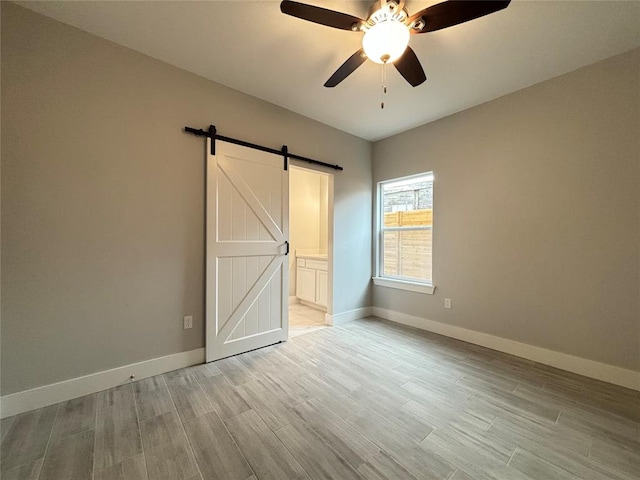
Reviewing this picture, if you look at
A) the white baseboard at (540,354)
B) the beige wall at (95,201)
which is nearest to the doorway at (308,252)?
the white baseboard at (540,354)

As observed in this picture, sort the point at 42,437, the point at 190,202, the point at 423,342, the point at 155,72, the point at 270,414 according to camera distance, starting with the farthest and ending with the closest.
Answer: the point at 423,342 < the point at 190,202 < the point at 155,72 < the point at 270,414 < the point at 42,437

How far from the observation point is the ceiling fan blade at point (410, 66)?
172 centimetres

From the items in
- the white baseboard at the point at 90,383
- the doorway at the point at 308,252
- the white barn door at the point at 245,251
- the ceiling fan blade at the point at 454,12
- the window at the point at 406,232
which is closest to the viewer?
the ceiling fan blade at the point at 454,12

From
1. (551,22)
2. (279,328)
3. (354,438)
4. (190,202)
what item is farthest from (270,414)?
(551,22)

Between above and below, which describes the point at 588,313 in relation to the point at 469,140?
below

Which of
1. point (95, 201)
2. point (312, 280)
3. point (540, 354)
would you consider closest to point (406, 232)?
point (312, 280)

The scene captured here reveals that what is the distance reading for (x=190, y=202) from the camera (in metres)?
2.40

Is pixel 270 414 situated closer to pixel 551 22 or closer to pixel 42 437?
pixel 42 437

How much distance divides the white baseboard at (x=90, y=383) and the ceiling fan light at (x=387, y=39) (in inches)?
113

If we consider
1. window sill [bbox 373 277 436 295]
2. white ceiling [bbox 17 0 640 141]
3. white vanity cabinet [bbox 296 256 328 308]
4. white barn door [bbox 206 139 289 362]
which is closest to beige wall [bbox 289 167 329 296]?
white vanity cabinet [bbox 296 256 328 308]

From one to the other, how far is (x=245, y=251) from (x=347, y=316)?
1871 millimetres

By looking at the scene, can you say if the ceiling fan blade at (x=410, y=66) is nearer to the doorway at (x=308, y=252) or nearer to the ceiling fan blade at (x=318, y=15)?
the ceiling fan blade at (x=318, y=15)

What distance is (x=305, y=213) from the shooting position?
5293 mm

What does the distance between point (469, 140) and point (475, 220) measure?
0.97 meters
